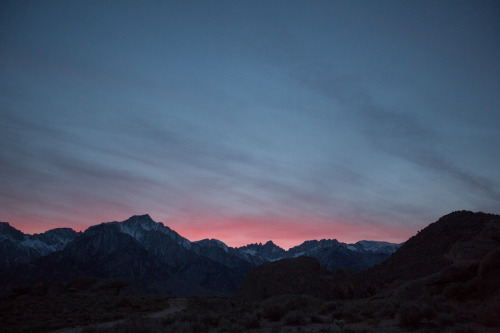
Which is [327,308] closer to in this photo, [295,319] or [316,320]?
[316,320]

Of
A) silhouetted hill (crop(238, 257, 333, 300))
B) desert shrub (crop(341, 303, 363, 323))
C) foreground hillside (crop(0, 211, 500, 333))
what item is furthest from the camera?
silhouetted hill (crop(238, 257, 333, 300))

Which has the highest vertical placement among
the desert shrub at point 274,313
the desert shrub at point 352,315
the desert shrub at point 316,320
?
the desert shrub at point 352,315

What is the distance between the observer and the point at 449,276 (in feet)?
56.9

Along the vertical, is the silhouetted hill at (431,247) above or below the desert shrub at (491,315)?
above

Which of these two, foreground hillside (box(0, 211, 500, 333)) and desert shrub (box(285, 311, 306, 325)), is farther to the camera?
desert shrub (box(285, 311, 306, 325))

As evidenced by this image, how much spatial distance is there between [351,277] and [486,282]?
23605 mm

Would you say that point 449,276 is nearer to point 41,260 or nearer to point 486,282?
point 486,282

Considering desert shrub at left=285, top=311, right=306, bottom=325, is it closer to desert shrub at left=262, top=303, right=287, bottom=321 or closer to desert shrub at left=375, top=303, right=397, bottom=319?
desert shrub at left=262, top=303, right=287, bottom=321

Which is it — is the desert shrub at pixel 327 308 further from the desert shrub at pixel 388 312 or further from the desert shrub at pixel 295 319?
the desert shrub at pixel 388 312

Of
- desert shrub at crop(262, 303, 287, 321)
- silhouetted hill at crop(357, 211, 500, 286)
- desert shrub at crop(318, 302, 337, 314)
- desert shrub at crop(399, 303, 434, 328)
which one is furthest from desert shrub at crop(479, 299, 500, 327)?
silhouetted hill at crop(357, 211, 500, 286)

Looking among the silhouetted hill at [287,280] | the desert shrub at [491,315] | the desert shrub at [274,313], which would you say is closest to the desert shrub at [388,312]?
the desert shrub at [491,315]

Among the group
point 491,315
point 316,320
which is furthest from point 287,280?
point 491,315

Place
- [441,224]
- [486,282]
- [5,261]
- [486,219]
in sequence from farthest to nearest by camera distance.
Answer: [5,261] → [441,224] → [486,219] → [486,282]

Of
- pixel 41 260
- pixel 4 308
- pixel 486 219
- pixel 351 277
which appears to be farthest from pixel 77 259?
pixel 486 219
